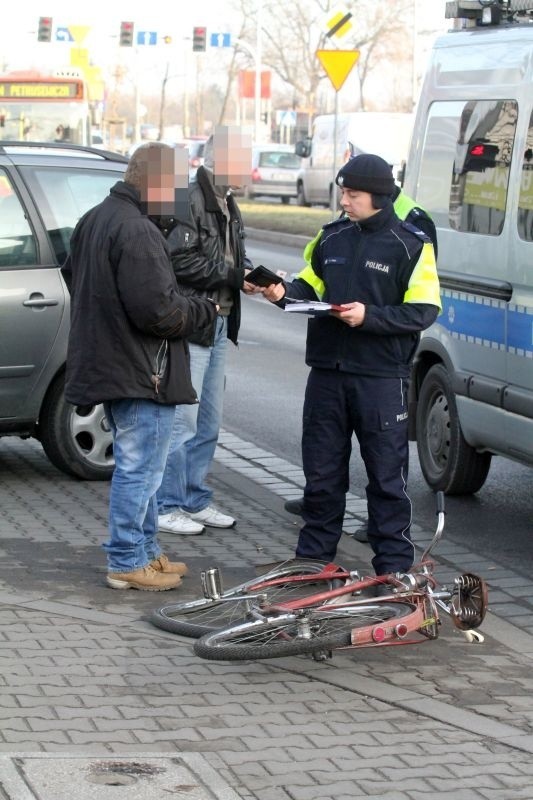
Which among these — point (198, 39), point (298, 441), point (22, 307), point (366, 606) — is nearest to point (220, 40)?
point (198, 39)

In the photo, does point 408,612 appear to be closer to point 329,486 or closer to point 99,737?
point 329,486

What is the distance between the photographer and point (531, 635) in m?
5.78

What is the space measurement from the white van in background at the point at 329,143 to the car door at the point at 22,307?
2524 cm

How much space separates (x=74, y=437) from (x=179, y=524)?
1.26m

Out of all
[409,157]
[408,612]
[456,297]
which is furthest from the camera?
[409,157]

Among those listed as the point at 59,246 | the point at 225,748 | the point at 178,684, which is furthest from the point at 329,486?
the point at 59,246

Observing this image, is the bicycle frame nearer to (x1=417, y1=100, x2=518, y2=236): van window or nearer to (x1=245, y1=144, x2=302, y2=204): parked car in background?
(x1=417, y1=100, x2=518, y2=236): van window

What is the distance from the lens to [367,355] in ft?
19.1

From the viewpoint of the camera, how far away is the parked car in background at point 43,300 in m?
7.89

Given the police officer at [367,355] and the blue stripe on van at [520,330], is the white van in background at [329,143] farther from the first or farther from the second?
the police officer at [367,355]

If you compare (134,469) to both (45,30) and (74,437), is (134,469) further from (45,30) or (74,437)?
(45,30)

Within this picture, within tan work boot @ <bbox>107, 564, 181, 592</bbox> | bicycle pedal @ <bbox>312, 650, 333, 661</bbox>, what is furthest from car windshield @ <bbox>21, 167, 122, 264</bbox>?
bicycle pedal @ <bbox>312, 650, 333, 661</bbox>

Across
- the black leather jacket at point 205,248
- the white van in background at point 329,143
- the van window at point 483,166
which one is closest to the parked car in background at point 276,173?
the white van in background at point 329,143

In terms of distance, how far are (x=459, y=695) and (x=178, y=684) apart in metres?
0.93
